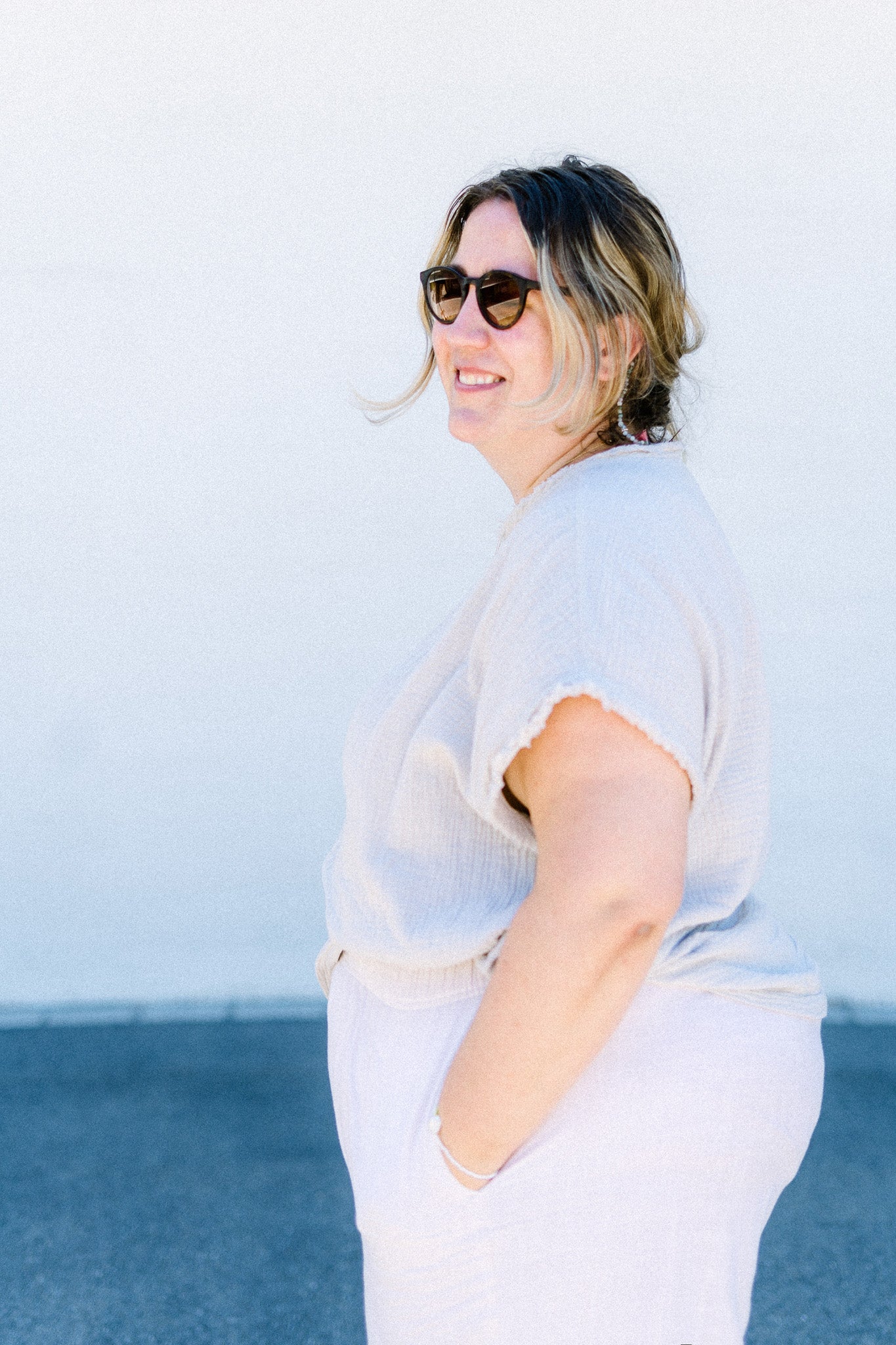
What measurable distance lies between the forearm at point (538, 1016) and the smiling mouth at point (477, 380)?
1.88ft

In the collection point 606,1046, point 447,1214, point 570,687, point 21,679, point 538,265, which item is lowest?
point 21,679

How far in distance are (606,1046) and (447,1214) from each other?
7.3 inches

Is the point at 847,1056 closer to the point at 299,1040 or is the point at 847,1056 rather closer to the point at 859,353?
the point at 299,1040

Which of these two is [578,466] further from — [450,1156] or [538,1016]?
[450,1156]

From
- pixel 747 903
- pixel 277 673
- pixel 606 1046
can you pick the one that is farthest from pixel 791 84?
pixel 606 1046

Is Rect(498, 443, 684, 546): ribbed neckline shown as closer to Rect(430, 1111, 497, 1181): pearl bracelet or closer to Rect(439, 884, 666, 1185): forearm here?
Rect(439, 884, 666, 1185): forearm

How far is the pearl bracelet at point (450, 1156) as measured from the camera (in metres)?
1.01

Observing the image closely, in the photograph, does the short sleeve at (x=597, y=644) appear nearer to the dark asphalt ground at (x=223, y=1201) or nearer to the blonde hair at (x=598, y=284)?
the blonde hair at (x=598, y=284)

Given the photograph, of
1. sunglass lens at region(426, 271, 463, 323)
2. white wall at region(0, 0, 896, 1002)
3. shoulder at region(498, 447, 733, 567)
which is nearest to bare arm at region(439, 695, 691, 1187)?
shoulder at region(498, 447, 733, 567)

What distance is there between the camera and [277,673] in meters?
3.47

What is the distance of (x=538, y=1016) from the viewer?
0.95 meters

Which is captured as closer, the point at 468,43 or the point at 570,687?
the point at 570,687

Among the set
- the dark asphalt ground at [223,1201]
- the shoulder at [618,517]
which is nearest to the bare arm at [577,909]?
the shoulder at [618,517]

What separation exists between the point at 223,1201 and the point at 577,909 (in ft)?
6.73
